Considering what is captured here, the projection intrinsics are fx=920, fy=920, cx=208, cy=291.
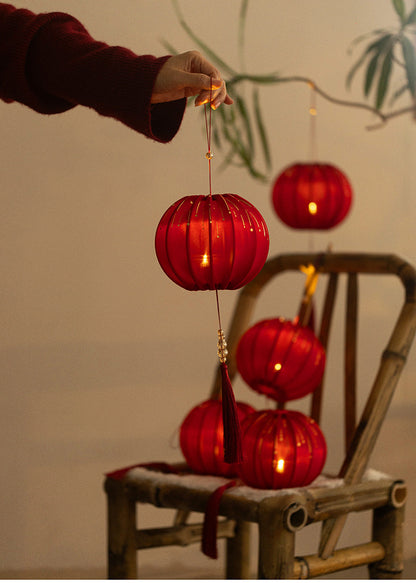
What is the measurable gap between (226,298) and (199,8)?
2.65ft

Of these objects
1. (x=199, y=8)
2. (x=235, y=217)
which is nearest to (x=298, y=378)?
(x=235, y=217)

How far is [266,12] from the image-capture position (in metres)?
2.61

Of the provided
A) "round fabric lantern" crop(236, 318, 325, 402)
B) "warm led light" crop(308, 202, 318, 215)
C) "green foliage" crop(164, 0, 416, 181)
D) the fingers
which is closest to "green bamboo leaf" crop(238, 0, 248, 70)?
"green foliage" crop(164, 0, 416, 181)

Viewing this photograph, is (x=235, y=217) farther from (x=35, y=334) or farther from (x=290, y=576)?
(x=35, y=334)

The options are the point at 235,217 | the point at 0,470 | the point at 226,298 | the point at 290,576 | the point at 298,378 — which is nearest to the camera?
the point at 235,217

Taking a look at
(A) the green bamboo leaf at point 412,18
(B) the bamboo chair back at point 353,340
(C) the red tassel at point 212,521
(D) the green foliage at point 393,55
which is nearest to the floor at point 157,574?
(B) the bamboo chair back at point 353,340

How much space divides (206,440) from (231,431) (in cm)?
53

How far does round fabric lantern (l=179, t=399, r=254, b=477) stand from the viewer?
1.67m

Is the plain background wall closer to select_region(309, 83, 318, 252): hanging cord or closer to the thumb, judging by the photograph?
select_region(309, 83, 318, 252): hanging cord

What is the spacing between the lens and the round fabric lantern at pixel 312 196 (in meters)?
2.06

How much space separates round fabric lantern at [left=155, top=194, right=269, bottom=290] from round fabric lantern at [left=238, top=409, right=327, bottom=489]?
450 mm

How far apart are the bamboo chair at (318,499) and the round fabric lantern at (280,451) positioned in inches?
1.1

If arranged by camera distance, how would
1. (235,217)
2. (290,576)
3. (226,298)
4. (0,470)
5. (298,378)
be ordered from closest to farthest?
(235,217) < (290,576) < (298,378) < (0,470) < (226,298)

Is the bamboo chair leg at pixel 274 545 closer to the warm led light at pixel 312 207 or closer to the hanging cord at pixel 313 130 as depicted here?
the warm led light at pixel 312 207
